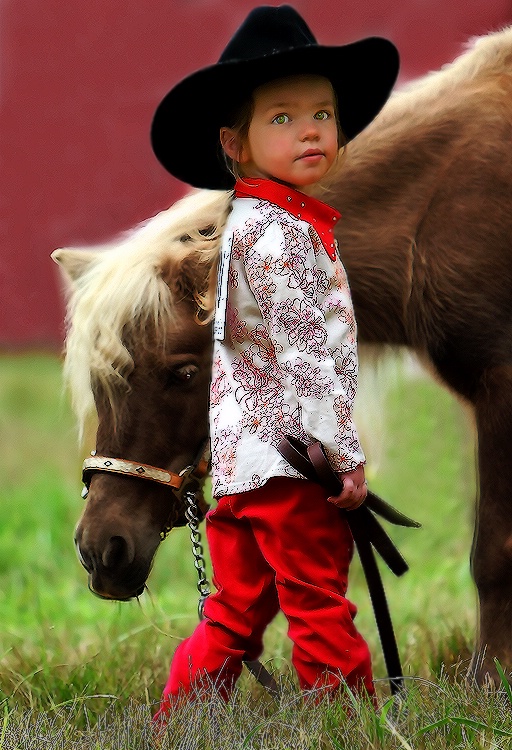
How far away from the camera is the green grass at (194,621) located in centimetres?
193

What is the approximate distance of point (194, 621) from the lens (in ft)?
12.0

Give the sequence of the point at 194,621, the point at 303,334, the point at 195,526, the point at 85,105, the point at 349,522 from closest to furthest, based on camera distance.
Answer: the point at 303,334 → the point at 349,522 → the point at 195,526 → the point at 194,621 → the point at 85,105

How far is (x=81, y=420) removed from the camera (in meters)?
2.29

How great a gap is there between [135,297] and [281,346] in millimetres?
385

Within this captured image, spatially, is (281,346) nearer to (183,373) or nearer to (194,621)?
(183,373)

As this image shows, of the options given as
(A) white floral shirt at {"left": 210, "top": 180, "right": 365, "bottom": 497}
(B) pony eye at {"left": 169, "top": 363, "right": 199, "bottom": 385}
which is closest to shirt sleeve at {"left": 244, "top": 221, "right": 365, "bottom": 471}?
(A) white floral shirt at {"left": 210, "top": 180, "right": 365, "bottom": 497}

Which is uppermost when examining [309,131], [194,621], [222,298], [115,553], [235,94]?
[235,94]

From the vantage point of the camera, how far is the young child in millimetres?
1970

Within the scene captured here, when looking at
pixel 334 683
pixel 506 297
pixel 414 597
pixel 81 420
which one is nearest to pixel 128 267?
pixel 81 420

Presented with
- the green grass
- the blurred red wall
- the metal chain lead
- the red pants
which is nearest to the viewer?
the green grass

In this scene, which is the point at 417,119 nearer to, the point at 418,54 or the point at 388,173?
the point at 388,173

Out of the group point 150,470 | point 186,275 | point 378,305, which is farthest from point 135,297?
point 378,305

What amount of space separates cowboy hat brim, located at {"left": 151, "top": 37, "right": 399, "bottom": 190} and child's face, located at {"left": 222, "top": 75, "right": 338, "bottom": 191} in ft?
0.09

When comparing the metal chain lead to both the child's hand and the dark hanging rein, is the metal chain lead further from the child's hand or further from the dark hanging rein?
the child's hand
